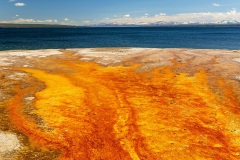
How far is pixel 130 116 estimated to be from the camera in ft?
56.1

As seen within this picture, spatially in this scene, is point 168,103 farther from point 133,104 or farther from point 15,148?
point 15,148

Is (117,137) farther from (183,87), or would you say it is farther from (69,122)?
(183,87)

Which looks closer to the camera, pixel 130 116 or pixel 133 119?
pixel 133 119

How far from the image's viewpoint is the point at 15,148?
12.8m

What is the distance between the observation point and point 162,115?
1739cm

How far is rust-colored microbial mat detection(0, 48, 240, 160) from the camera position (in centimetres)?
1310

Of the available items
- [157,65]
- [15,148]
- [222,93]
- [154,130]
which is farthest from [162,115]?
[157,65]

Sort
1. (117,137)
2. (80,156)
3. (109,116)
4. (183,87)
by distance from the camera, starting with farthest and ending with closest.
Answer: (183,87) < (109,116) < (117,137) < (80,156)

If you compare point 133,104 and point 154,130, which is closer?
point 154,130

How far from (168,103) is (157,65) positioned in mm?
15652

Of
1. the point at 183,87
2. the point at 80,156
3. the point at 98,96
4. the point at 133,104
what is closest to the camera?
the point at 80,156

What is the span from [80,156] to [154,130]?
4964mm

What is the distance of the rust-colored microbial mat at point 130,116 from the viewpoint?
13096 mm

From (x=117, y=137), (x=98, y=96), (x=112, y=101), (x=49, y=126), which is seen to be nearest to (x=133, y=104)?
(x=112, y=101)
